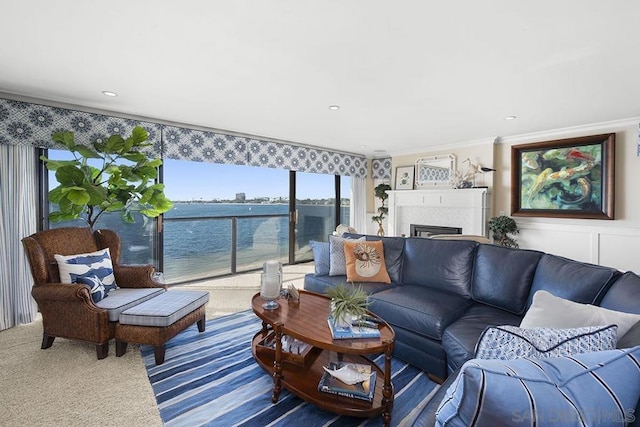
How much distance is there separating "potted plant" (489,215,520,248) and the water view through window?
296cm

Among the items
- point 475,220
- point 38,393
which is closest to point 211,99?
point 38,393

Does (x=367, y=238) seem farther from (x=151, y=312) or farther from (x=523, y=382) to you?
(x=523, y=382)

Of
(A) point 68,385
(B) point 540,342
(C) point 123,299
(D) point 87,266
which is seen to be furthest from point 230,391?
(B) point 540,342

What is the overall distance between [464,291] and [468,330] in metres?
0.74

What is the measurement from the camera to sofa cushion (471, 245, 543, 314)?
230 cm

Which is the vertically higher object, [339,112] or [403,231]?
[339,112]

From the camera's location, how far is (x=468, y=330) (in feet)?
6.48

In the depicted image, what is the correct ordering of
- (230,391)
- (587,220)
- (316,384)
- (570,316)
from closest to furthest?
(570,316) < (316,384) < (230,391) < (587,220)

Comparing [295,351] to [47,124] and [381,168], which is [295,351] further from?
[381,168]

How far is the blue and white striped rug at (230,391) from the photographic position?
1.77 metres

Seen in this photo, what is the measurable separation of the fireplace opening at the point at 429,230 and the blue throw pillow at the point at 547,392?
15.6 feet

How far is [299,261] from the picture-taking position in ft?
19.6

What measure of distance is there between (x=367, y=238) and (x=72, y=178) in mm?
3026

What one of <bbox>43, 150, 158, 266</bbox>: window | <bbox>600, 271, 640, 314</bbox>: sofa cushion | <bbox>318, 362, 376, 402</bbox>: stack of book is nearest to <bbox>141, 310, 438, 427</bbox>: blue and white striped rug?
<bbox>318, 362, 376, 402</bbox>: stack of book
